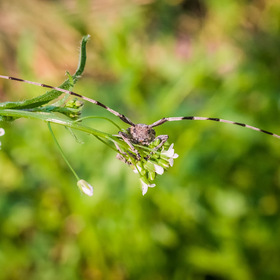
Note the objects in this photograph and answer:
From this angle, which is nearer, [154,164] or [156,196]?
[154,164]

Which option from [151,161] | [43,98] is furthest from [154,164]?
[43,98]

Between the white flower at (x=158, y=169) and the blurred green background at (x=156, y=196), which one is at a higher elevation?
the blurred green background at (x=156, y=196)

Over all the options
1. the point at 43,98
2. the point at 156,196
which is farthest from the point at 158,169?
the point at 156,196

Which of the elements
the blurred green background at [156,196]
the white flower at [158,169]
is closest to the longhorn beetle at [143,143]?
the white flower at [158,169]

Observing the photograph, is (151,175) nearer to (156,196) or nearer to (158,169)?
(158,169)

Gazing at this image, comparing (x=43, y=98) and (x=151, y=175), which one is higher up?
(x=43, y=98)

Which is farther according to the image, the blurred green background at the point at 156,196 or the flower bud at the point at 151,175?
the blurred green background at the point at 156,196

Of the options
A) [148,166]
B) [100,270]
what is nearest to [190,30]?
[100,270]

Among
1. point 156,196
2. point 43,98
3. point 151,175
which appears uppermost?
point 156,196

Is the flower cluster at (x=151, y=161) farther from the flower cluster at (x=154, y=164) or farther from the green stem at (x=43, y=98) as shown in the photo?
the green stem at (x=43, y=98)

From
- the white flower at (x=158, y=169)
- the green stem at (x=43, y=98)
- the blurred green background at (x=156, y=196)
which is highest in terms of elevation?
the blurred green background at (x=156, y=196)

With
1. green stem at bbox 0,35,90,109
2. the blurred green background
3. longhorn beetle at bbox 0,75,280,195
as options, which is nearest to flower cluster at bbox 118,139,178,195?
longhorn beetle at bbox 0,75,280,195
